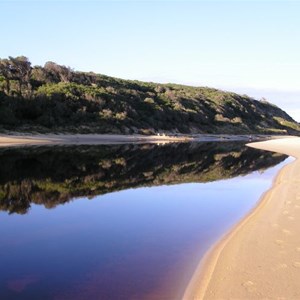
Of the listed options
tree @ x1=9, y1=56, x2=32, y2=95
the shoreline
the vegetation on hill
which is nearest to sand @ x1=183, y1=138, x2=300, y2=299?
the shoreline

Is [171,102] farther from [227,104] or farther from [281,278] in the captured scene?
[281,278]

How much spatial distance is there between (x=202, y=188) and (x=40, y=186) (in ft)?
18.4

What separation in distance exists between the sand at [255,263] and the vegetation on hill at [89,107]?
105 ft

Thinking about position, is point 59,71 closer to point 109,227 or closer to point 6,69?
point 6,69

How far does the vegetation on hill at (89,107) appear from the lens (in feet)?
136

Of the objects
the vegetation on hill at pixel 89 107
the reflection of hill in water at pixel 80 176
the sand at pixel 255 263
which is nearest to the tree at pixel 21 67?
the vegetation on hill at pixel 89 107

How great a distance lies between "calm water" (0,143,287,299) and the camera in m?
5.55

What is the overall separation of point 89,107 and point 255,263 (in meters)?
46.0

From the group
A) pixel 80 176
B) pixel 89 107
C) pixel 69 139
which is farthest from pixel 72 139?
pixel 80 176

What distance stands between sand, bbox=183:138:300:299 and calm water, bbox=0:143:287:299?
0.32 m

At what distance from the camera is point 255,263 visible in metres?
6.00

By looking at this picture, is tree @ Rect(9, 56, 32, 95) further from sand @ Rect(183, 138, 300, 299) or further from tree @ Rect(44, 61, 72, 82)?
sand @ Rect(183, 138, 300, 299)

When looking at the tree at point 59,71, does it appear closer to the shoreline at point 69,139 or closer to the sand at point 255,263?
the shoreline at point 69,139

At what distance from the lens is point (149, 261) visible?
645 cm
